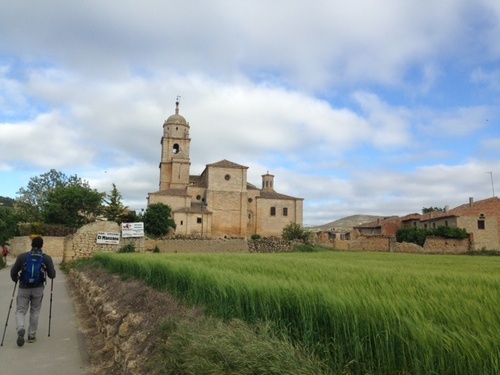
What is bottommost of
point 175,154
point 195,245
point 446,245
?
point 195,245

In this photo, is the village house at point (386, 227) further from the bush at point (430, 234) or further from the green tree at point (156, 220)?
the green tree at point (156, 220)

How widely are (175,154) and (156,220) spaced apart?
16882 millimetres

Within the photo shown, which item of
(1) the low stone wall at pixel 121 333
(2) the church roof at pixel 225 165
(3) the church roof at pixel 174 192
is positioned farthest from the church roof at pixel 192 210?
(1) the low stone wall at pixel 121 333

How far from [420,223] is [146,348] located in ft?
173

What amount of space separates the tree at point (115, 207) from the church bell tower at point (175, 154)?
17666 mm

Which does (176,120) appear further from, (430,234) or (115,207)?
(430,234)

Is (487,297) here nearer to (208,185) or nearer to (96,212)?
(96,212)

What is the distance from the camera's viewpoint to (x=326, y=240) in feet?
144

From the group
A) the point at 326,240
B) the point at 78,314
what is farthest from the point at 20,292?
the point at 326,240

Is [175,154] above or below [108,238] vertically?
above

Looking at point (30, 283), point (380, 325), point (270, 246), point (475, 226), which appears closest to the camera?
point (380, 325)

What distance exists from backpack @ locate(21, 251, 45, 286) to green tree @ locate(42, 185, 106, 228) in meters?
40.3

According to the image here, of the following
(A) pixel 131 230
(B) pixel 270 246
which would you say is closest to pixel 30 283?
(A) pixel 131 230

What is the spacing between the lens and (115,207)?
40.8 m
